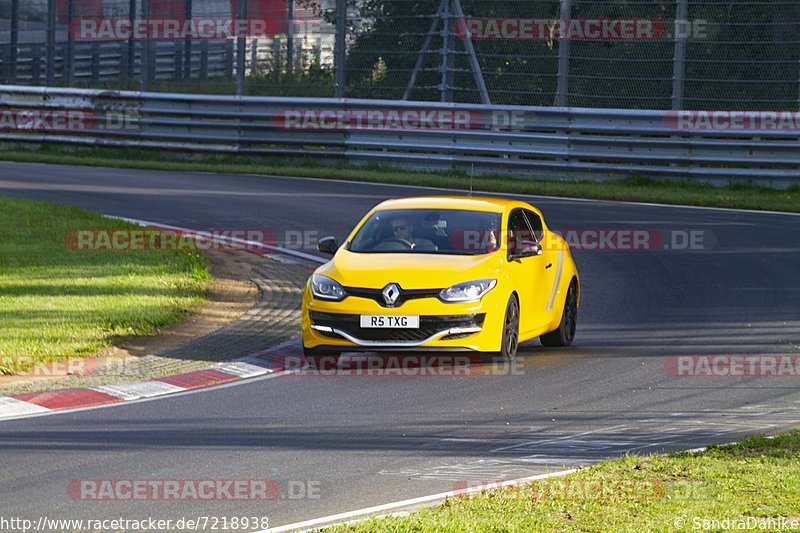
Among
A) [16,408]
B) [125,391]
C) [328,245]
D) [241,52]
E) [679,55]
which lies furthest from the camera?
[241,52]

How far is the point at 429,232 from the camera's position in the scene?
37.0ft

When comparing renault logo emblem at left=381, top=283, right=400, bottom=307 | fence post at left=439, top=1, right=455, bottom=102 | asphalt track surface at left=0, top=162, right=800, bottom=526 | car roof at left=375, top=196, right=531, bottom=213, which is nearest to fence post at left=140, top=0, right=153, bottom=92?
fence post at left=439, top=1, right=455, bottom=102

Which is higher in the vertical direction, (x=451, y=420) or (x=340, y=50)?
(x=340, y=50)

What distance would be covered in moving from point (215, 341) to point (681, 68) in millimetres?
13871

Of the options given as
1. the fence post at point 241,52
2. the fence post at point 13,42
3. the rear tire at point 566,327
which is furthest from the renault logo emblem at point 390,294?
the fence post at point 13,42

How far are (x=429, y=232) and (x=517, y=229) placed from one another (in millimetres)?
1005

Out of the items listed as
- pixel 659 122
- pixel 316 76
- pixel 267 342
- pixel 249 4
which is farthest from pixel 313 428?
pixel 249 4

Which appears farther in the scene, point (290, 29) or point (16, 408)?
point (290, 29)

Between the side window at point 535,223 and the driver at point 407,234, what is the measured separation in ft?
4.73

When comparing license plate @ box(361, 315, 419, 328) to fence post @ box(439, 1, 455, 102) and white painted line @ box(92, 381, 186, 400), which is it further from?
fence post @ box(439, 1, 455, 102)

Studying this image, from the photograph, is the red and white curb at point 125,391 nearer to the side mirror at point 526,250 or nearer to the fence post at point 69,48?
the side mirror at point 526,250

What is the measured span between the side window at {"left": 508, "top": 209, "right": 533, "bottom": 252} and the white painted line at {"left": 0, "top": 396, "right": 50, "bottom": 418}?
4.60 meters

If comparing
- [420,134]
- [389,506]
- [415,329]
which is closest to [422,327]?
[415,329]

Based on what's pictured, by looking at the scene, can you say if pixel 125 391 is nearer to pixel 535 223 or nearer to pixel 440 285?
pixel 440 285
